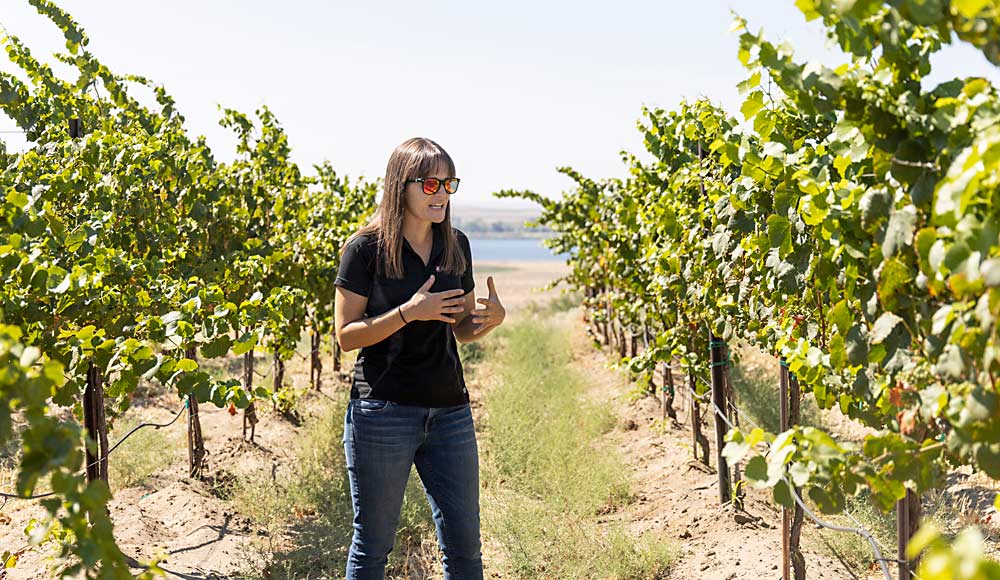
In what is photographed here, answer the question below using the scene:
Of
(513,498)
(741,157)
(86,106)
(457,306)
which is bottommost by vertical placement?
(513,498)

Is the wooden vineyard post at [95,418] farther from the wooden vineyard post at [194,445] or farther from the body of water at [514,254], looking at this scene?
the body of water at [514,254]

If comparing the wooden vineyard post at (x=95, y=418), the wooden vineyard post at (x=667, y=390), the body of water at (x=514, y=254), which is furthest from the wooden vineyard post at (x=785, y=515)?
the body of water at (x=514, y=254)

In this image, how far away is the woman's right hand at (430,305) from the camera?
2.48 meters

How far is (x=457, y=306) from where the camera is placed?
253 cm

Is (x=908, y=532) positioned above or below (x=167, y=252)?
below

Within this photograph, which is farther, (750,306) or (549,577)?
(549,577)

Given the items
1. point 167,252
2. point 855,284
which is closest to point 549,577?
point 167,252

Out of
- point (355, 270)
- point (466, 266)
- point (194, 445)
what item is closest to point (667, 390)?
point (194, 445)

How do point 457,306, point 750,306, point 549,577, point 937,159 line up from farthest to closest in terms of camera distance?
point 549,577 → point 750,306 → point 457,306 → point 937,159

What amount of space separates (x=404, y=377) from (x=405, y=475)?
30cm

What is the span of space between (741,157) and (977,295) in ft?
3.48

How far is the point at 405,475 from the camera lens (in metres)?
2.62

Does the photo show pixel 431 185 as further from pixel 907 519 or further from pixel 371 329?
pixel 907 519

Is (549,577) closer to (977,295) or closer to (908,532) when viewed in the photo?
(908,532)
